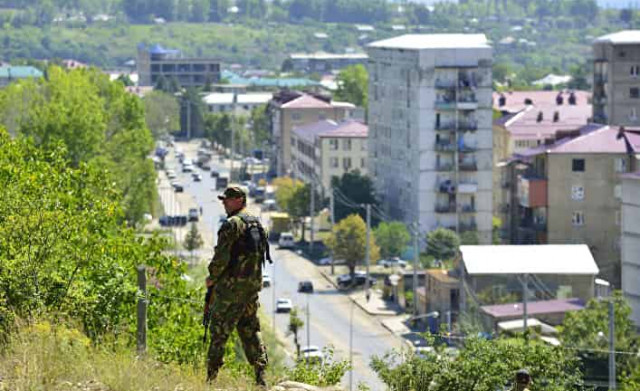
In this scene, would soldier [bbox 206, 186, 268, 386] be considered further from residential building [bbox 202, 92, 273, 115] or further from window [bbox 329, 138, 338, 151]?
residential building [bbox 202, 92, 273, 115]

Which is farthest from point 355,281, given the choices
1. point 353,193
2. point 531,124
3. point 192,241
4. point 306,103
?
point 306,103

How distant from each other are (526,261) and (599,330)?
7469 mm

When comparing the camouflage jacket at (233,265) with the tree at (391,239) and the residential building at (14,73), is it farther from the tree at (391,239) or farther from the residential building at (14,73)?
the residential building at (14,73)

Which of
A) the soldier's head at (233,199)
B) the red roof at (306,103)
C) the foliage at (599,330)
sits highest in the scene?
the soldier's head at (233,199)

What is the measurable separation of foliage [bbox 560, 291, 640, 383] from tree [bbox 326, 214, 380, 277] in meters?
20.4

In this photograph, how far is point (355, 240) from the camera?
173 ft

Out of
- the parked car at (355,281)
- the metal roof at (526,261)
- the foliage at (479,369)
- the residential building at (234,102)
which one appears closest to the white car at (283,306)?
the parked car at (355,281)

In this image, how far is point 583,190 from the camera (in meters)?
48.8

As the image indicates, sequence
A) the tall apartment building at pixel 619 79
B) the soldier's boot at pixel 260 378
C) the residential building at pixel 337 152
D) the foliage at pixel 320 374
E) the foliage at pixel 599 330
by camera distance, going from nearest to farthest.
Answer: the soldier's boot at pixel 260 378, the foliage at pixel 320 374, the foliage at pixel 599 330, the tall apartment building at pixel 619 79, the residential building at pixel 337 152

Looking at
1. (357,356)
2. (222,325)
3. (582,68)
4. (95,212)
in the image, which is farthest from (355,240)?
(582,68)

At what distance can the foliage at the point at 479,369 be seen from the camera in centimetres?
1381

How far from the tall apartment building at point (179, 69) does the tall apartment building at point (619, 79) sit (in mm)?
77274

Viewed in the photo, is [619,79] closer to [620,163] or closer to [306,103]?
[620,163]

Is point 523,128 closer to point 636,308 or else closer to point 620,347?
point 636,308
